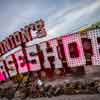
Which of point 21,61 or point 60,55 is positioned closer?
point 60,55

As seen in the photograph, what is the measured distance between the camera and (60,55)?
13.1m

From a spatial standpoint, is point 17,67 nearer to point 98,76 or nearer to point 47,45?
point 47,45

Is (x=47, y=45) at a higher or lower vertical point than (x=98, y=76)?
higher

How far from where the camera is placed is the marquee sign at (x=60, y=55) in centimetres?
1185

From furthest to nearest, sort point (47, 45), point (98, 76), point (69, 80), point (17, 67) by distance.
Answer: point (17, 67) < point (47, 45) < point (69, 80) < point (98, 76)

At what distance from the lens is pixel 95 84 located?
1080cm

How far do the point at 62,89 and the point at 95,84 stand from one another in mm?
1902

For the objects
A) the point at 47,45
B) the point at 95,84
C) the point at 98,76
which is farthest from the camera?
the point at 47,45

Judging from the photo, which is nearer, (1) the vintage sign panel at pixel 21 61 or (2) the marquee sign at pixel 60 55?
(2) the marquee sign at pixel 60 55

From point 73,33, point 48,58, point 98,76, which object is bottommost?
Answer: point 98,76

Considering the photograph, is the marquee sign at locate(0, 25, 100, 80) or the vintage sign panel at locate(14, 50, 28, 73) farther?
the vintage sign panel at locate(14, 50, 28, 73)

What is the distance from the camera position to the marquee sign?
11.9 m

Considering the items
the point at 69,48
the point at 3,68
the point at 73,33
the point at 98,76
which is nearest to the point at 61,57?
the point at 69,48

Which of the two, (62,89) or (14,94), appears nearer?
(62,89)
